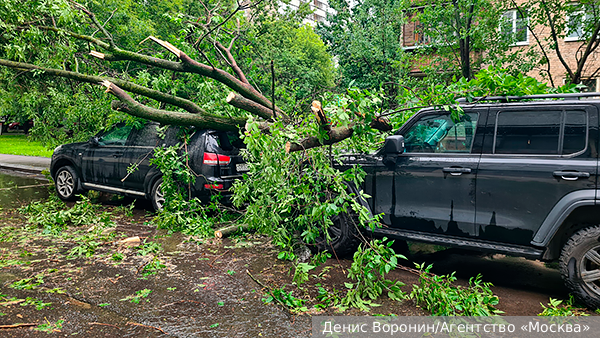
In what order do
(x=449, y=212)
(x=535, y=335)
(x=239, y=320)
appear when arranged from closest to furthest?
(x=535, y=335) → (x=239, y=320) → (x=449, y=212)

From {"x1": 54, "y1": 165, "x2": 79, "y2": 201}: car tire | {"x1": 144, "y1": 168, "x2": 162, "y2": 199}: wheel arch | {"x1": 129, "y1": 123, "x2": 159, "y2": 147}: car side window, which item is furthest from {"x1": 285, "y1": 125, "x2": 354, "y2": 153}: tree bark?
{"x1": 54, "y1": 165, "x2": 79, "y2": 201}: car tire

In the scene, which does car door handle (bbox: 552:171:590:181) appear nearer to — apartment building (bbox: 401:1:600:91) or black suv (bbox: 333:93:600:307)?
black suv (bbox: 333:93:600:307)

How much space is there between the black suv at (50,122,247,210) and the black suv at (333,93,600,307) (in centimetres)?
299

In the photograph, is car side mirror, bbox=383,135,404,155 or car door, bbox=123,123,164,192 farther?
car door, bbox=123,123,164,192

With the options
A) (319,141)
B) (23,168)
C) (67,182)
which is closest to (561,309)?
(319,141)

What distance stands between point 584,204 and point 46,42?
9.87 m

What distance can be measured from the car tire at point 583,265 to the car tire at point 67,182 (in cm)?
888

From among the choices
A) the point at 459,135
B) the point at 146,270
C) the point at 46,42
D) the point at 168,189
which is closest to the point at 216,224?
the point at 168,189

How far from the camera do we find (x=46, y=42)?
9148mm

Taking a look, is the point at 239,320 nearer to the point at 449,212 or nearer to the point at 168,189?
the point at 449,212

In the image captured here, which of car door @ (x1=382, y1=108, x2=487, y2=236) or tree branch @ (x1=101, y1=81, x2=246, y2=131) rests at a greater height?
tree branch @ (x1=101, y1=81, x2=246, y2=131)

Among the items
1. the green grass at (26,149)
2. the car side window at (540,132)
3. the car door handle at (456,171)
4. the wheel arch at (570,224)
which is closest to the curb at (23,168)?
the green grass at (26,149)

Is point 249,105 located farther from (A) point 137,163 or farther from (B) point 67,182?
(B) point 67,182

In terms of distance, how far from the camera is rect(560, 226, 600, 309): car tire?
13.1 feet
